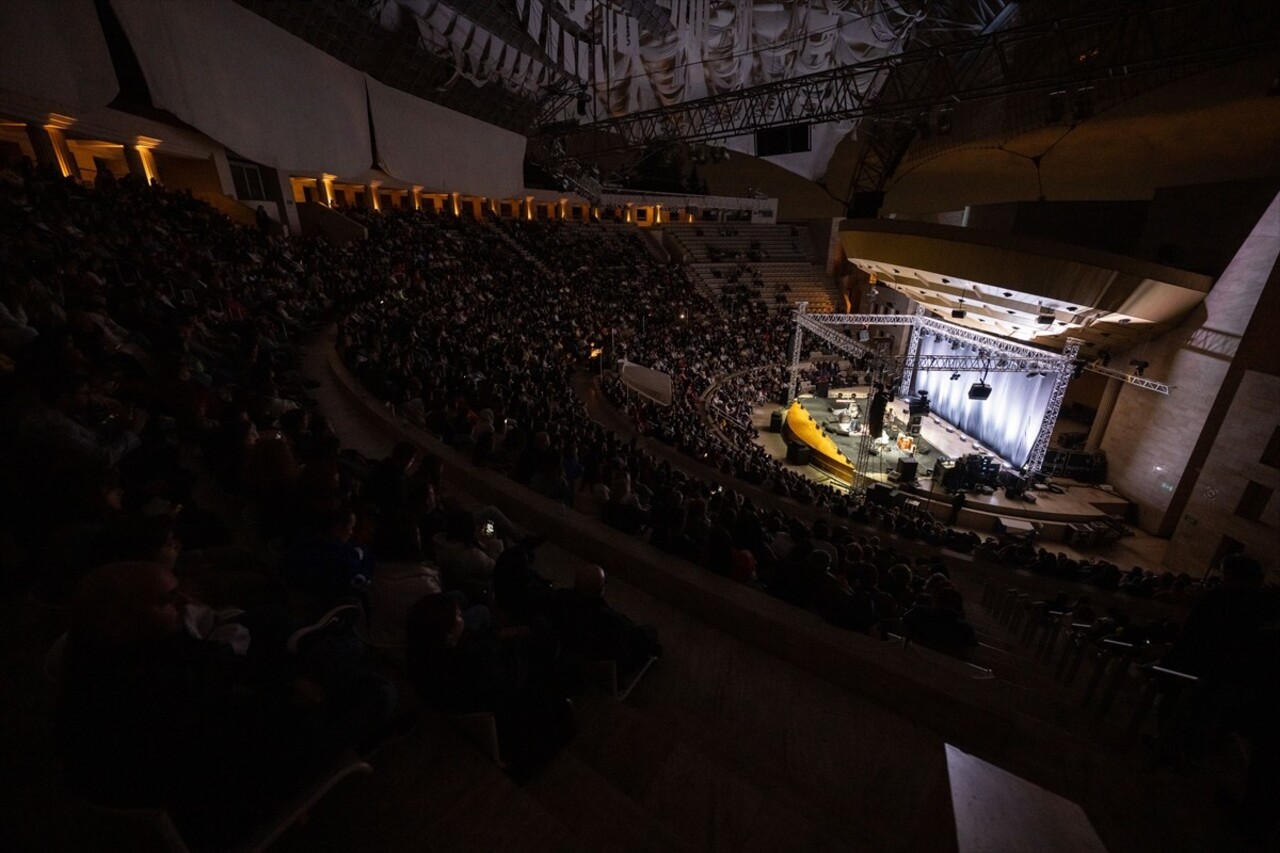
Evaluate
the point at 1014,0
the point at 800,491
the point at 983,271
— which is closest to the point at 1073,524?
the point at 983,271

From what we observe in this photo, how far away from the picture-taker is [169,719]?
1.30m

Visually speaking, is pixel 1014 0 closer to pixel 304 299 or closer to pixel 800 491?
pixel 800 491

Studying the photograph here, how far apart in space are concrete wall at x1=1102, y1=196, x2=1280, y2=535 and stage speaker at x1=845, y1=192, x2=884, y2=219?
27.5 ft

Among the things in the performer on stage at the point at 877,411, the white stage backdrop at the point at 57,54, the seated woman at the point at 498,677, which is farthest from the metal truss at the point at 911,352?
the white stage backdrop at the point at 57,54

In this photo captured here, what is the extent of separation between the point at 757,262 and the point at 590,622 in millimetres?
33640

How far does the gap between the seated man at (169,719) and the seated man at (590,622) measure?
1.19 metres

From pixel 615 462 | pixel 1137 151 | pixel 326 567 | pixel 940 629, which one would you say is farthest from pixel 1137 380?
pixel 326 567

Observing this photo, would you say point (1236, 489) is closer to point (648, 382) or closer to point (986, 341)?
point (986, 341)

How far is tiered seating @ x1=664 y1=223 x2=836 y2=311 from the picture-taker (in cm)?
3128

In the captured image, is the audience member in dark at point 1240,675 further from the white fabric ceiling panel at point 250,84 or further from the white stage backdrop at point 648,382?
the white fabric ceiling panel at point 250,84

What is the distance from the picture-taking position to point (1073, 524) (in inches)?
563

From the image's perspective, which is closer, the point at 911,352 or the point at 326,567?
the point at 326,567

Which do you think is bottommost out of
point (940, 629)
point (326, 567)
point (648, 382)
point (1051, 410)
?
point (1051, 410)

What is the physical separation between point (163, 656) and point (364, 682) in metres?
0.65
